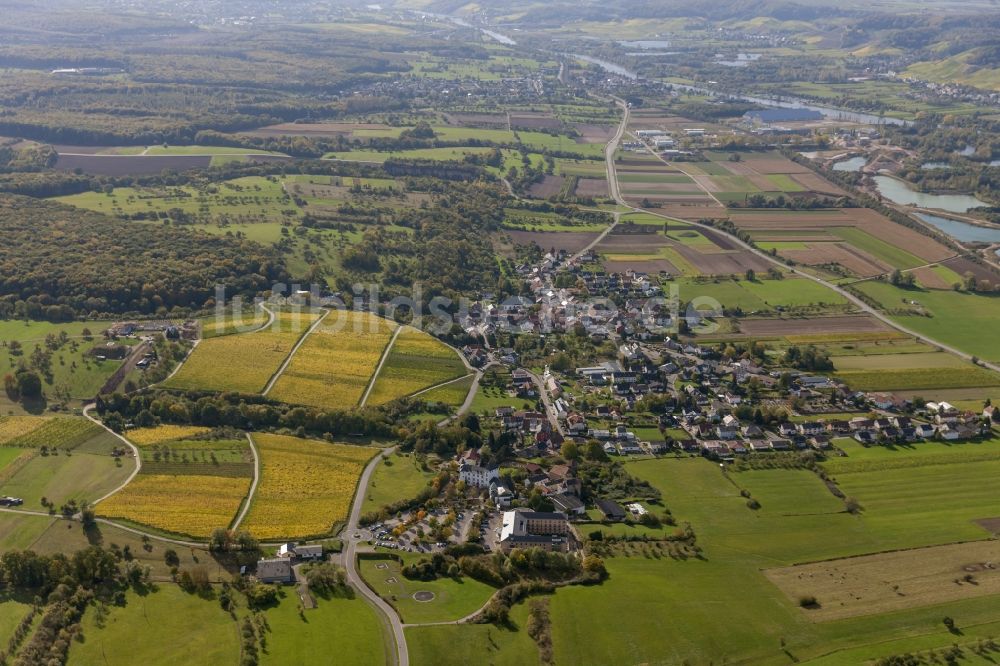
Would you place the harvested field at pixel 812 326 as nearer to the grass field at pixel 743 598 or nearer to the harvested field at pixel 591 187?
the grass field at pixel 743 598

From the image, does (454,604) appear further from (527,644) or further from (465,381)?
(465,381)

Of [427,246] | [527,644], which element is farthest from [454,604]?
[427,246]

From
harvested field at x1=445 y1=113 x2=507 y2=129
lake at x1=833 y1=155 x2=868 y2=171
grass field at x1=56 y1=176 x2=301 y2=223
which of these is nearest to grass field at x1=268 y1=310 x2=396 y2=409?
grass field at x1=56 y1=176 x2=301 y2=223

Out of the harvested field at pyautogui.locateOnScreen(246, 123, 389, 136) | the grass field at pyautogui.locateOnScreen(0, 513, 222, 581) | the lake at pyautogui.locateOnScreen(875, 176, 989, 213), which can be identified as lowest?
the grass field at pyautogui.locateOnScreen(0, 513, 222, 581)

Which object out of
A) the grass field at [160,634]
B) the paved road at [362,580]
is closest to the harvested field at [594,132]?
the paved road at [362,580]

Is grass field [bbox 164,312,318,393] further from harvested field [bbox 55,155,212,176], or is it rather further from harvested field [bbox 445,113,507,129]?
harvested field [bbox 445,113,507,129]

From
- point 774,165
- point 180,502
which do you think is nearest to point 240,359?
point 180,502

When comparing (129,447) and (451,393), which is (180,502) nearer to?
(129,447)
